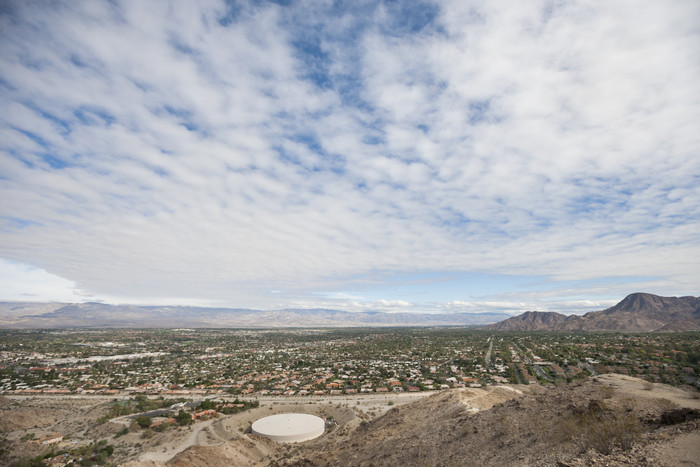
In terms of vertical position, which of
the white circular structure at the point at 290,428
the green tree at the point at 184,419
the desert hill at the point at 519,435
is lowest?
the green tree at the point at 184,419

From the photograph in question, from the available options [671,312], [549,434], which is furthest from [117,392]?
[671,312]

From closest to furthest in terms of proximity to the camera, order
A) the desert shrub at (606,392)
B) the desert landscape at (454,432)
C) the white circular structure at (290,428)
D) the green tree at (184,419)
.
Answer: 1. the desert landscape at (454,432)
2. the desert shrub at (606,392)
3. the white circular structure at (290,428)
4. the green tree at (184,419)

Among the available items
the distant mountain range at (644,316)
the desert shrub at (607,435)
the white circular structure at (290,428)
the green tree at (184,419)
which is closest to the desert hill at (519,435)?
the desert shrub at (607,435)

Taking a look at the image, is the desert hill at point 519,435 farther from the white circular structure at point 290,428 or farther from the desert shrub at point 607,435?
the white circular structure at point 290,428

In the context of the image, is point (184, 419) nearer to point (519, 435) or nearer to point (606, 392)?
point (519, 435)

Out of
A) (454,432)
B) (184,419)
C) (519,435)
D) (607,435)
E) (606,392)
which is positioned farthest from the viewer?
(184,419)

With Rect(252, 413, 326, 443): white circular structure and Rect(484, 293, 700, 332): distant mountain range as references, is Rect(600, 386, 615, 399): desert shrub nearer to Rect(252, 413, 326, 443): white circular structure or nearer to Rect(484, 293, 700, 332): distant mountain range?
Rect(252, 413, 326, 443): white circular structure

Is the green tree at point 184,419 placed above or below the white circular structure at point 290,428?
below

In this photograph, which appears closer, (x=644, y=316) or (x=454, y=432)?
(x=454, y=432)

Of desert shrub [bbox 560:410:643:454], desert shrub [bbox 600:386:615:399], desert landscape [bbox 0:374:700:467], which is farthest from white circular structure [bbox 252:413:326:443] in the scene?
desert shrub [bbox 600:386:615:399]

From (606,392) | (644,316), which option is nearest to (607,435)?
(606,392)
